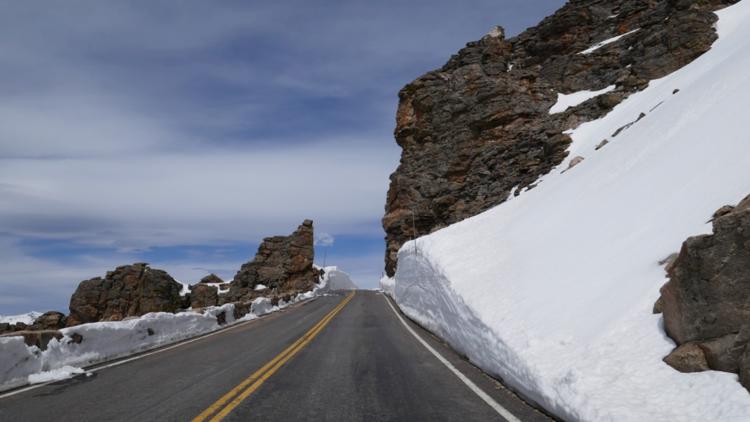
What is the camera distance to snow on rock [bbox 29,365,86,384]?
340 inches

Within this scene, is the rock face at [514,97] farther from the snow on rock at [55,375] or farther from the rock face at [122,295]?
the rock face at [122,295]

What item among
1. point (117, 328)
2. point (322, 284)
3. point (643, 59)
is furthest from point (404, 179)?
point (117, 328)

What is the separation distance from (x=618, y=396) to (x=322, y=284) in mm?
81385

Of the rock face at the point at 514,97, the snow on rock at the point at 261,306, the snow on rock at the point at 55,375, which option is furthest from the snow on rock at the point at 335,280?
the snow on rock at the point at 55,375

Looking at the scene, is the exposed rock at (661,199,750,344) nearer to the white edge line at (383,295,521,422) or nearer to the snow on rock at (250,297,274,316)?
the white edge line at (383,295,521,422)

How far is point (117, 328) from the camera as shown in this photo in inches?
475

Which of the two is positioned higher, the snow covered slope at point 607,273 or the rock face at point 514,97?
the rock face at point 514,97

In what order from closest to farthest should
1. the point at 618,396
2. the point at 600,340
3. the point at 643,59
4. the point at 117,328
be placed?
the point at 618,396 → the point at 600,340 → the point at 117,328 → the point at 643,59

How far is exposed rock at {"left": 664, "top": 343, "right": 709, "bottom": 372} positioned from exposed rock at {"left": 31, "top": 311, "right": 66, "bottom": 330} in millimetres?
69131

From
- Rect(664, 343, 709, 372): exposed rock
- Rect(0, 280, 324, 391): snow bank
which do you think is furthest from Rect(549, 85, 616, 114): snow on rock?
Rect(664, 343, 709, 372): exposed rock

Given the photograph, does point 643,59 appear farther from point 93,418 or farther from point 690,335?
point 93,418

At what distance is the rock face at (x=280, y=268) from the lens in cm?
7188

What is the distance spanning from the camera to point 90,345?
1086 centimetres

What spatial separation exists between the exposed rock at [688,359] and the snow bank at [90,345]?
419 inches
